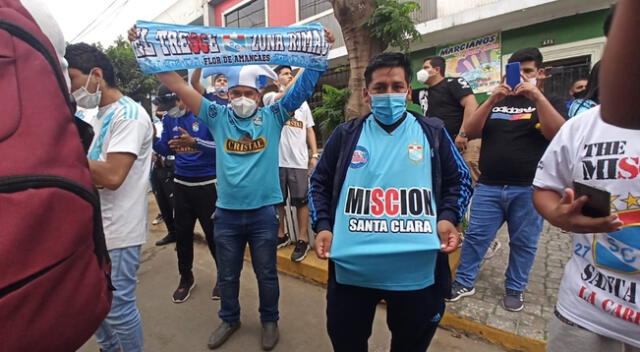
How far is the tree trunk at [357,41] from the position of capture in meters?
3.27

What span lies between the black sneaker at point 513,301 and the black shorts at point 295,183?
79.5 inches

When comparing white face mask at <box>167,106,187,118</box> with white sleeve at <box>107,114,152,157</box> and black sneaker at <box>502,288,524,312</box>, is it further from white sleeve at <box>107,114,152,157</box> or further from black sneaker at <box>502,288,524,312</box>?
black sneaker at <box>502,288,524,312</box>

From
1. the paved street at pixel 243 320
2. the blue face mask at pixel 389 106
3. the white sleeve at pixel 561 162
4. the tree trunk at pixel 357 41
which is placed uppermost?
the tree trunk at pixel 357 41

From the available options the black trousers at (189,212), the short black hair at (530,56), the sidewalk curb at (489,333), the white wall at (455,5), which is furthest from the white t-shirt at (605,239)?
the white wall at (455,5)

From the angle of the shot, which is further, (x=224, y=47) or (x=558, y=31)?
(x=558, y=31)

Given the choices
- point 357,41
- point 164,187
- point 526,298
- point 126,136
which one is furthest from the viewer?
point 164,187

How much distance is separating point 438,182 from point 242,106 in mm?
1374

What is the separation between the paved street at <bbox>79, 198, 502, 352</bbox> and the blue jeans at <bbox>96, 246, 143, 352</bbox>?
0.75m

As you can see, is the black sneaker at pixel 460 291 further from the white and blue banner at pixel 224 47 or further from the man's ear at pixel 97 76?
the man's ear at pixel 97 76

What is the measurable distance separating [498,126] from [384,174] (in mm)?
A: 1515

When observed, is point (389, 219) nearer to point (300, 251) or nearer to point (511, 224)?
point (511, 224)

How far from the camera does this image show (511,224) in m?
2.63

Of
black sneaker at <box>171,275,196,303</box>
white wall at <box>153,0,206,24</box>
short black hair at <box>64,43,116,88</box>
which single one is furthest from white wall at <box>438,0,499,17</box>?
white wall at <box>153,0,206,24</box>

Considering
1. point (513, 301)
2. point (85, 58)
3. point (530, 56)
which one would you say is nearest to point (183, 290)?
point (85, 58)
